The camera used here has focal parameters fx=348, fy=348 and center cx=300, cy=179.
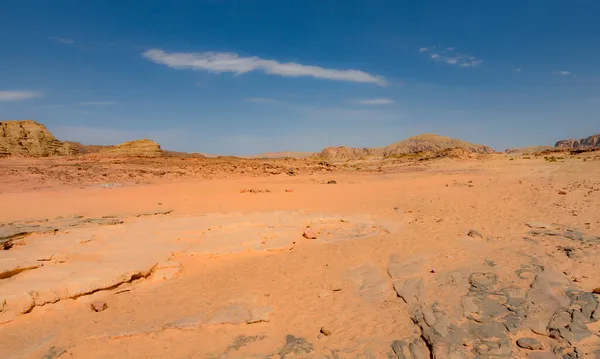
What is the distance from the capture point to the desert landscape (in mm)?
4223

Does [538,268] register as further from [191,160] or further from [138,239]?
[191,160]

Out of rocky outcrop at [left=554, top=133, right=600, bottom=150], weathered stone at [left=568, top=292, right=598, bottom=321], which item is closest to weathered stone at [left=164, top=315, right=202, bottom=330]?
weathered stone at [left=568, top=292, right=598, bottom=321]

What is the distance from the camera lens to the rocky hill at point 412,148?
72750 millimetres

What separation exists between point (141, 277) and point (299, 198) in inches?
363

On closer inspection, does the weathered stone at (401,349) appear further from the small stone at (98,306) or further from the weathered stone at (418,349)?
the small stone at (98,306)

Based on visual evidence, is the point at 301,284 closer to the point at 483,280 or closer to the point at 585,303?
the point at 483,280

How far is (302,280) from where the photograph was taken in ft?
20.2

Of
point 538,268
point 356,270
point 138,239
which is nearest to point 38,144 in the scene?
point 138,239

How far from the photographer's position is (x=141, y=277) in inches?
235

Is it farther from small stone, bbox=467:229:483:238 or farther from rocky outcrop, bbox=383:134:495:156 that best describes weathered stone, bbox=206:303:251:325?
rocky outcrop, bbox=383:134:495:156

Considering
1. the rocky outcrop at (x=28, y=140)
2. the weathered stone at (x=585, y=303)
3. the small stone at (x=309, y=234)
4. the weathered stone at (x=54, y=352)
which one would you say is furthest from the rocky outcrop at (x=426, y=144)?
the weathered stone at (x=54, y=352)

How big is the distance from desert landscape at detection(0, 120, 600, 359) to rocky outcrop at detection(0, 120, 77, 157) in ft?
65.0

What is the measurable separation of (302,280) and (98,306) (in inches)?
124

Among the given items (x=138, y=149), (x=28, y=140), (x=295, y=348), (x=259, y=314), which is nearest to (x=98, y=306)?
(x=259, y=314)
